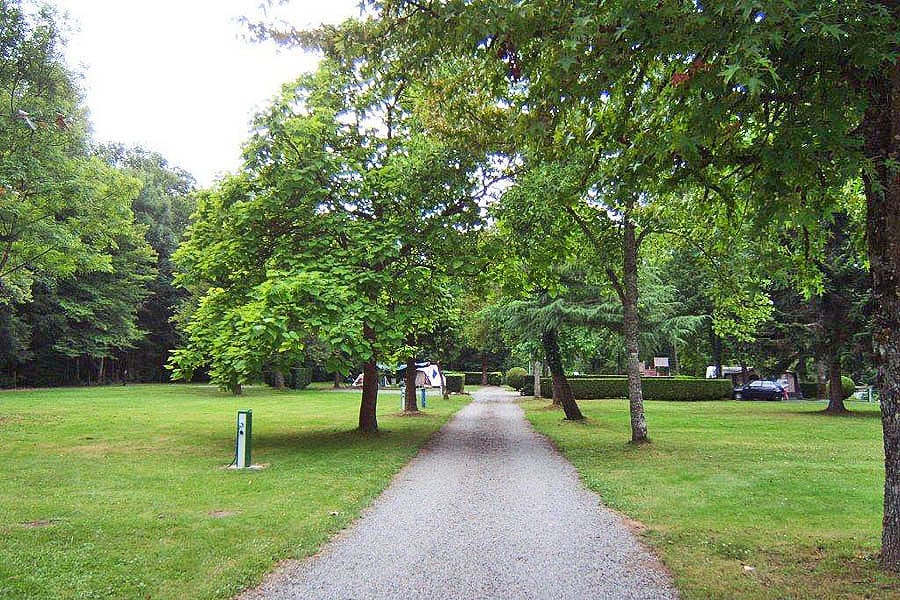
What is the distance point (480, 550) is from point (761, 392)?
127ft

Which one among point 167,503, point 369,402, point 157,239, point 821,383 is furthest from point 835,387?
point 157,239

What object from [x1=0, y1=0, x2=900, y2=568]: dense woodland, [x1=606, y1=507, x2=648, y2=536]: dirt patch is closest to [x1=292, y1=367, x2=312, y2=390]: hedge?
[x1=0, y1=0, x2=900, y2=568]: dense woodland

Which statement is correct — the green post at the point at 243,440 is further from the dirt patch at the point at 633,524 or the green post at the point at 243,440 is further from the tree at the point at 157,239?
the tree at the point at 157,239

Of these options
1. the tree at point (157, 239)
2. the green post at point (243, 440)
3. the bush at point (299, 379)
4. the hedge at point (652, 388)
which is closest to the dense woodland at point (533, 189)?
the green post at point (243, 440)

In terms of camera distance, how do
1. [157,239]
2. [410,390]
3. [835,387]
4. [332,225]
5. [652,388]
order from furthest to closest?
[157,239]
[652,388]
[835,387]
[410,390]
[332,225]

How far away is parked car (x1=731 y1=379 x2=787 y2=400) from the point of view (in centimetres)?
3925

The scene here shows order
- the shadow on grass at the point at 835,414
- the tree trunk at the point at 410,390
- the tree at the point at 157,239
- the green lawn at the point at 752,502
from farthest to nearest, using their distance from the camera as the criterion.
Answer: the tree at the point at 157,239, the tree trunk at the point at 410,390, the shadow on grass at the point at 835,414, the green lawn at the point at 752,502

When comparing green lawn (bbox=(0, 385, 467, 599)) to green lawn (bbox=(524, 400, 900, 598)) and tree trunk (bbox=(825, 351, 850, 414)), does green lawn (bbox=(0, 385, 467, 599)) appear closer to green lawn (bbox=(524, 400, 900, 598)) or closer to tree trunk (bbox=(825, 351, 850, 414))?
green lawn (bbox=(524, 400, 900, 598))

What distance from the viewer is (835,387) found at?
2527 centimetres

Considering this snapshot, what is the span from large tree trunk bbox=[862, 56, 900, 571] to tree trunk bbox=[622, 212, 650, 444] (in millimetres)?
8094

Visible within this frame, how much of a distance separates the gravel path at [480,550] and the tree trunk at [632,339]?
4229 mm

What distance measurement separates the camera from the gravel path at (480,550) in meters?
4.75

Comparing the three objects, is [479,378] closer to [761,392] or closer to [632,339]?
[761,392]

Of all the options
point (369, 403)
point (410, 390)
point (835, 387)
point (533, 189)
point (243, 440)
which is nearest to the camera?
point (243, 440)
